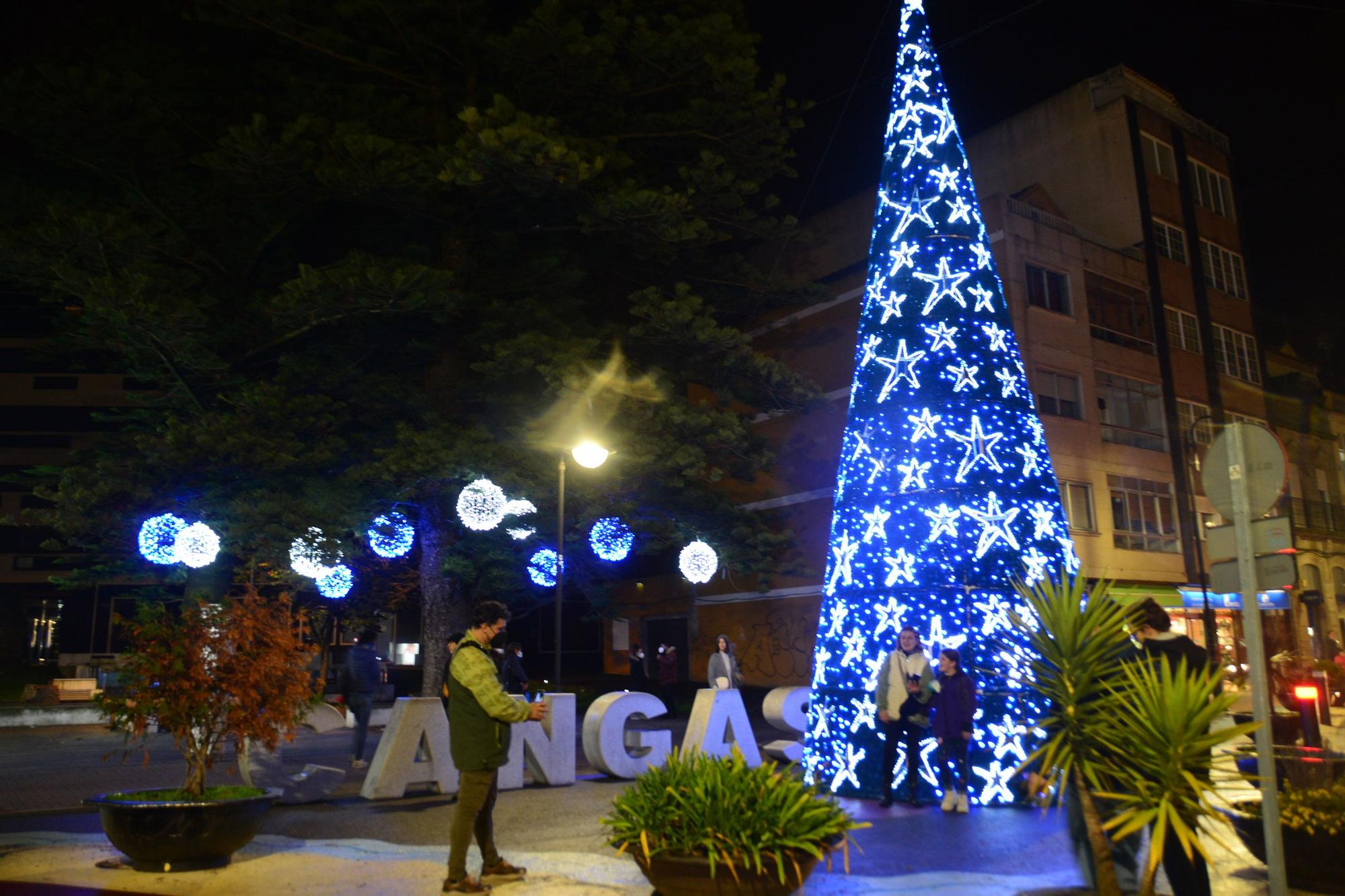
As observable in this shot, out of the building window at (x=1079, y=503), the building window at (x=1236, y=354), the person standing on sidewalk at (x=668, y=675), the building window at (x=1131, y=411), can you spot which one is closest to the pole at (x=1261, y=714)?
the person standing on sidewalk at (x=668, y=675)

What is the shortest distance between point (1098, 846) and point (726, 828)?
1.99 metres

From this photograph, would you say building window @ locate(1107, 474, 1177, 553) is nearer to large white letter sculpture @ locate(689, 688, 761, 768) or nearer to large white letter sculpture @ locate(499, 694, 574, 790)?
large white letter sculpture @ locate(689, 688, 761, 768)

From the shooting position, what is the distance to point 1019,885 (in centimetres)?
722

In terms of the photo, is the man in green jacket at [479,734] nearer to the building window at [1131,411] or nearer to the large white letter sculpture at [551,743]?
the large white letter sculpture at [551,743]

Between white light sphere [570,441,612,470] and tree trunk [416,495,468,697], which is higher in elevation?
white light sphere [570,441,612,470]

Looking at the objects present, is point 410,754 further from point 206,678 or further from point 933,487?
point 933,487

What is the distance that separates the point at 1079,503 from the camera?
30219mm

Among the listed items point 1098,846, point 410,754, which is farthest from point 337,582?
point 1098,846

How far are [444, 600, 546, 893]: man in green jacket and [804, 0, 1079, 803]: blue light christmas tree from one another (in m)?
4.07

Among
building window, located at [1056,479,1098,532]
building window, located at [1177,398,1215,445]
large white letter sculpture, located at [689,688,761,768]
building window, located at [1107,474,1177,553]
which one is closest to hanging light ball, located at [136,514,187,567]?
large white letter sculpture, located at [689,688,761,768]

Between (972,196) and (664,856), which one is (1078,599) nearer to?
(664,856)

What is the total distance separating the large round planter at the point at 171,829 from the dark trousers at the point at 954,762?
637 centimetres

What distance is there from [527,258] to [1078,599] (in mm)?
16054

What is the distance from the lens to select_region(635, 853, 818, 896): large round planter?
5.53 m
